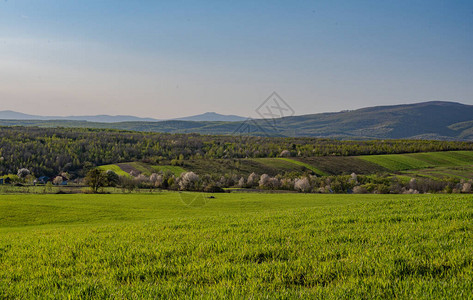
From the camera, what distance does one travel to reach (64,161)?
115 m

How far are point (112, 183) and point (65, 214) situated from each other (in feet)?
137

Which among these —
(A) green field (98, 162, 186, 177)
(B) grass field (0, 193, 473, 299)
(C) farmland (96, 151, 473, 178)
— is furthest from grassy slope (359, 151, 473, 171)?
(B) grass field (0, 193, 473, 299)

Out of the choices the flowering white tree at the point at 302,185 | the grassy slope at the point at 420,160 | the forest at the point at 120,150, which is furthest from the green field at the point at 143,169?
the grassy slope at the point at 420,160

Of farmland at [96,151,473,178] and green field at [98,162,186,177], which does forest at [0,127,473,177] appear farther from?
farmland at [96,151,473,178]

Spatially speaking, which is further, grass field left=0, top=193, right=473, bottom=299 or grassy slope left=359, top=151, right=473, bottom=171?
grassy slope left=359, top=151, right=473, bottom=171

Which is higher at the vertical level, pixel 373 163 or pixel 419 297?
pixel 419 297

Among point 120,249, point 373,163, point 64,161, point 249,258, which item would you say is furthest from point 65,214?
point 373,163

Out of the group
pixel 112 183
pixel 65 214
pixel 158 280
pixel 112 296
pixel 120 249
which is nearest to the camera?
pixel 112 296

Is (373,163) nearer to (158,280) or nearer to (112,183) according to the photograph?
(112,183)

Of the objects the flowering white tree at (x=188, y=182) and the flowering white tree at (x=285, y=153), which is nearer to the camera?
the flowering white tree at (x=188, y=182)

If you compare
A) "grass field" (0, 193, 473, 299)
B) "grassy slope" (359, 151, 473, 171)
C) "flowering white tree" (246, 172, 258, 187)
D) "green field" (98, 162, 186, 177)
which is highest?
"grass field" (0, 193, 473, 299)

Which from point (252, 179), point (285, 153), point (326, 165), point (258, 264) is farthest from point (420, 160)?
point (258, 264)

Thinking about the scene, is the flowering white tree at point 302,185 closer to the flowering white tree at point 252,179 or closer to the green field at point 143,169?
the flowering white tree at point 252,179

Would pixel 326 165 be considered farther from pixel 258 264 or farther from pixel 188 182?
pixel 258 264
